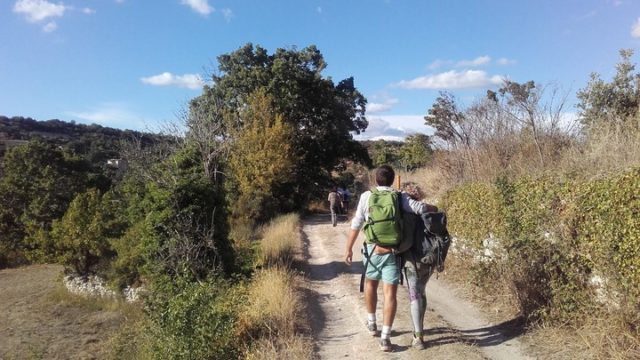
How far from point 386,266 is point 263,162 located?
22.2 m

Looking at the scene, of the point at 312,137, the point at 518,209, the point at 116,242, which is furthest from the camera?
the point at 312,137

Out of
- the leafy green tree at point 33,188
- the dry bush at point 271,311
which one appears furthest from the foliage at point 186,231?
the leafy green tree at point 33,188

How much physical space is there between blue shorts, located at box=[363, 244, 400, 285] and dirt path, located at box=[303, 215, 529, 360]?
33.4 inches

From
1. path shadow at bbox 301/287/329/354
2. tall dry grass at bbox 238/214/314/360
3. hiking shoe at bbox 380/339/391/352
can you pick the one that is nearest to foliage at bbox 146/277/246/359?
tall dry grass at bbox 238/214/314/360

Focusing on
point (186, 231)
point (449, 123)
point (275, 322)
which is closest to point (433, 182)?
point (449, 123)

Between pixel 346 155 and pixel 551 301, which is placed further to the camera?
pixel 346 155

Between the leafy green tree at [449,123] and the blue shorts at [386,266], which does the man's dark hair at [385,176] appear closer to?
the blue shorts at [386,266]

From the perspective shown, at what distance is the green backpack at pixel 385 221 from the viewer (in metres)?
5.54

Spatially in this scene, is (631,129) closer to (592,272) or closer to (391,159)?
(592,272)

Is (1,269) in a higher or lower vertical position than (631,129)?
lower

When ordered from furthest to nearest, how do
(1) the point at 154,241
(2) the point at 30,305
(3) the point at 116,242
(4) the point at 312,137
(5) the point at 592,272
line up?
(4) the point at 312,137, (2) the point at 30,305, (3) the point at 116,242, (1) the point at 154,241, (5) the point at 592,272

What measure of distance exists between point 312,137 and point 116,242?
21293 mm

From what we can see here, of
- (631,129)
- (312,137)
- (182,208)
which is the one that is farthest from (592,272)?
(312,137)

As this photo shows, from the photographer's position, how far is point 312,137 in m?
34.4
